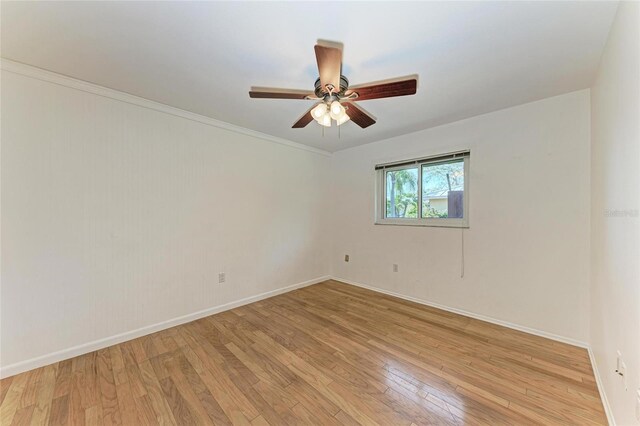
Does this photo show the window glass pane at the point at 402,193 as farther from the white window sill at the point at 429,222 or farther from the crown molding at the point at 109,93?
the crown molding at the point at 109,93

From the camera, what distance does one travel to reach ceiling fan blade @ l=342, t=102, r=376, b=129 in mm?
1894

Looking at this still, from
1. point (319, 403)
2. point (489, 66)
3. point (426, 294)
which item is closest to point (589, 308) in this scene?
point (426, 294)

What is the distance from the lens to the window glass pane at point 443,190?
9.92ft

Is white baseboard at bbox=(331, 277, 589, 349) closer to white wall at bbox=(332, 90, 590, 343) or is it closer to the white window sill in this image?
white wall at bbox=(332, 90, 590, 343)

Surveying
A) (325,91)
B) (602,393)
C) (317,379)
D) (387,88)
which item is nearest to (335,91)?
(325,91)

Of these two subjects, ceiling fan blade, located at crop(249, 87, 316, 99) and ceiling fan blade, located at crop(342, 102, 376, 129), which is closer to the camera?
ceiling fan blade, located at crop(249, 87, 316, 99)

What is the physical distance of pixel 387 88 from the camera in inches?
63.5

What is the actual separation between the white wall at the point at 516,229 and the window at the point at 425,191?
117mm

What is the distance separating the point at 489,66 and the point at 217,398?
10.0 ft

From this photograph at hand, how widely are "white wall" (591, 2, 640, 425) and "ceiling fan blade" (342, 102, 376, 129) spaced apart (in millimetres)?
1376

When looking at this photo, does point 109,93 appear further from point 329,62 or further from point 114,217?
point 329,62

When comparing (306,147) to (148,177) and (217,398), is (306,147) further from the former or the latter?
(217,398)

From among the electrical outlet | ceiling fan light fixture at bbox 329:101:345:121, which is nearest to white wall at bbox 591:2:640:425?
the electrical outlet

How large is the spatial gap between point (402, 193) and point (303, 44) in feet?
8.48
